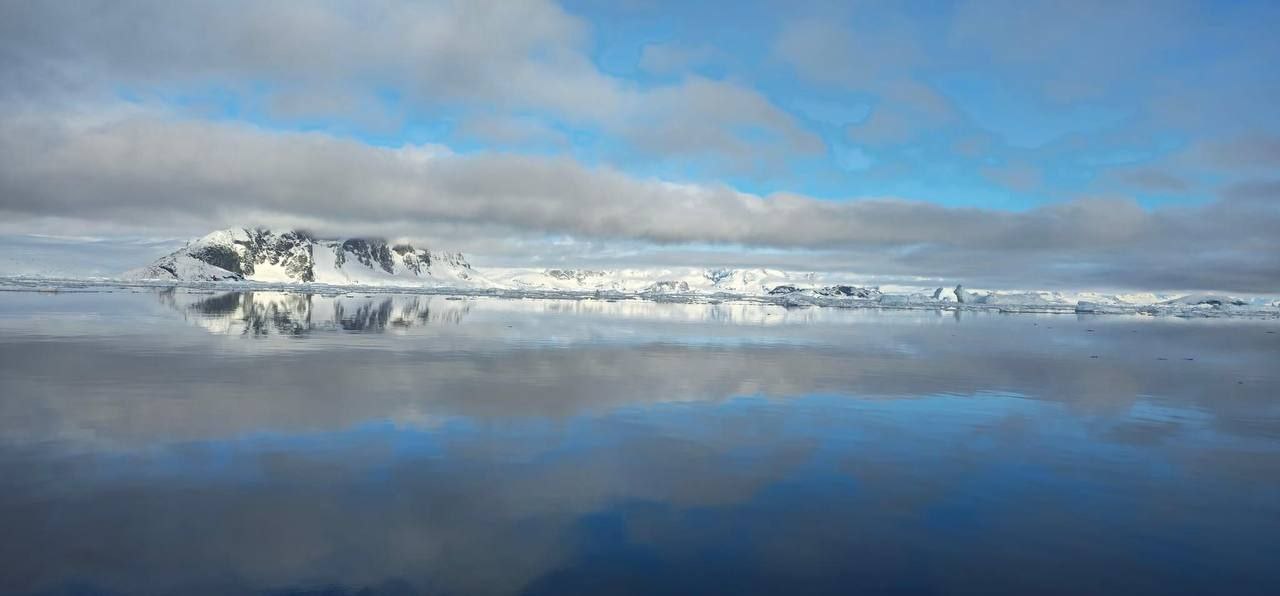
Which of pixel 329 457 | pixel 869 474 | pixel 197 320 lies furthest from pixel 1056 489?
pixel 197 320

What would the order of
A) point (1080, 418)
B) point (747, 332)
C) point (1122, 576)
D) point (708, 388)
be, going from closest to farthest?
point (1122, 576), point (1080, 418), point (708, 388), point (747, 332)

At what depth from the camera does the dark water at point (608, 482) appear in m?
6.63

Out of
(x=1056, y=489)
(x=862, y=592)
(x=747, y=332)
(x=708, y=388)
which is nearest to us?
(x=862, y=592)

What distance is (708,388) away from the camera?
17.0 meters

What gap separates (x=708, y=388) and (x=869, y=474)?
23.7 feet

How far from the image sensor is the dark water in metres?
6.63

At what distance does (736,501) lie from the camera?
8.70m

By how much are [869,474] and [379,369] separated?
12518mm

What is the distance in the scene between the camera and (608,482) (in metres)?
9.25

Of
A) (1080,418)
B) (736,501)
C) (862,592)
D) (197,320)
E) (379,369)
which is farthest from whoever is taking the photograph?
(197,320)

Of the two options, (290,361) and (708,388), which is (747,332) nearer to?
(708,388)

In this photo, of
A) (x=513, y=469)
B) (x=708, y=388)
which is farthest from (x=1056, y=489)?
(x=708, y=388)

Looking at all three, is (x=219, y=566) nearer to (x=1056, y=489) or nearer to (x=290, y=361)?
(x=1056, y=489)

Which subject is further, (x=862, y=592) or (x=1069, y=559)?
(x=1069, y=559)
